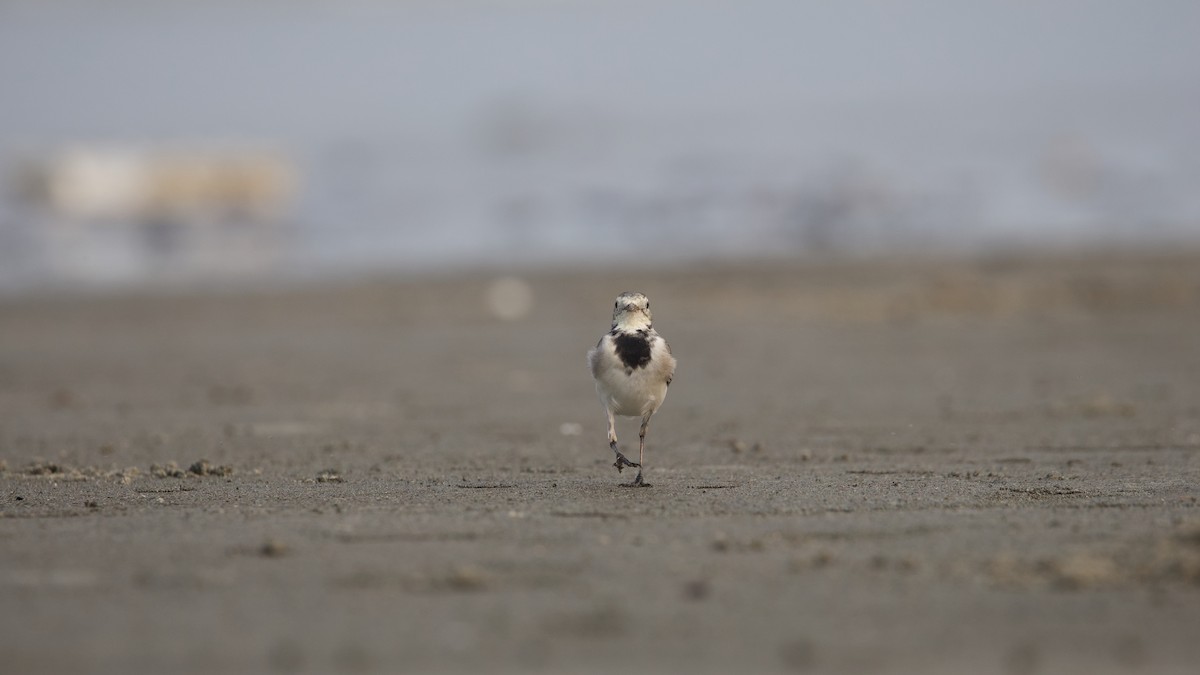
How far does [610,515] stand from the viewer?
978 cm

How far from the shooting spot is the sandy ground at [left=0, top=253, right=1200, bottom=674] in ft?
22.4

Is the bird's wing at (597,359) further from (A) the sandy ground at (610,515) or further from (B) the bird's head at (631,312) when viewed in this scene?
(A) the sandy ground at (610,515)

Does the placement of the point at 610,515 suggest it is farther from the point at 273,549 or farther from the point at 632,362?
the point at 273,549

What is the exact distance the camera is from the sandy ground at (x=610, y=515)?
684cm

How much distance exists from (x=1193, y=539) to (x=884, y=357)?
15507mm

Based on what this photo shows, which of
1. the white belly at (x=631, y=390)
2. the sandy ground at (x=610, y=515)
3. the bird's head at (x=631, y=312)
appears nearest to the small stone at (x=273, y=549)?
the sandy ground at (x=610, y=515)

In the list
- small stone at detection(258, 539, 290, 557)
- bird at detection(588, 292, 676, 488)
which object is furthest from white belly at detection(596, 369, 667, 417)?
small stone at detection(258, 539, 290, 557)

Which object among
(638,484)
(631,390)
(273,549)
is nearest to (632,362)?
(631,390)

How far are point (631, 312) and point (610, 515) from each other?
1994 mm

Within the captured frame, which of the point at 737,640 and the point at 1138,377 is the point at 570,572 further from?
the point at 1138,377

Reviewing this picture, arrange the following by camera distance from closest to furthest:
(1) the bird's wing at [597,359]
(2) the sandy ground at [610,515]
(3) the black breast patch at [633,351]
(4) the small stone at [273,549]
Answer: (2) the sandy ground at [610,515], (4) the small stone at [273,549], (3) the black breast patch at [633,351], (1) the bird's wing at [597,359]

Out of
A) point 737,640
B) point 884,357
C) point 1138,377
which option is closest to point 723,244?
point 884,357

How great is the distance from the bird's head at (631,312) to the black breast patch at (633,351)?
13cm

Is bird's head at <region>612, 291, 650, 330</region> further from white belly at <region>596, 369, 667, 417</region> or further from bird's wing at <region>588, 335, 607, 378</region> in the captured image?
white belly at <region>596, 369, 667, 417</region>
